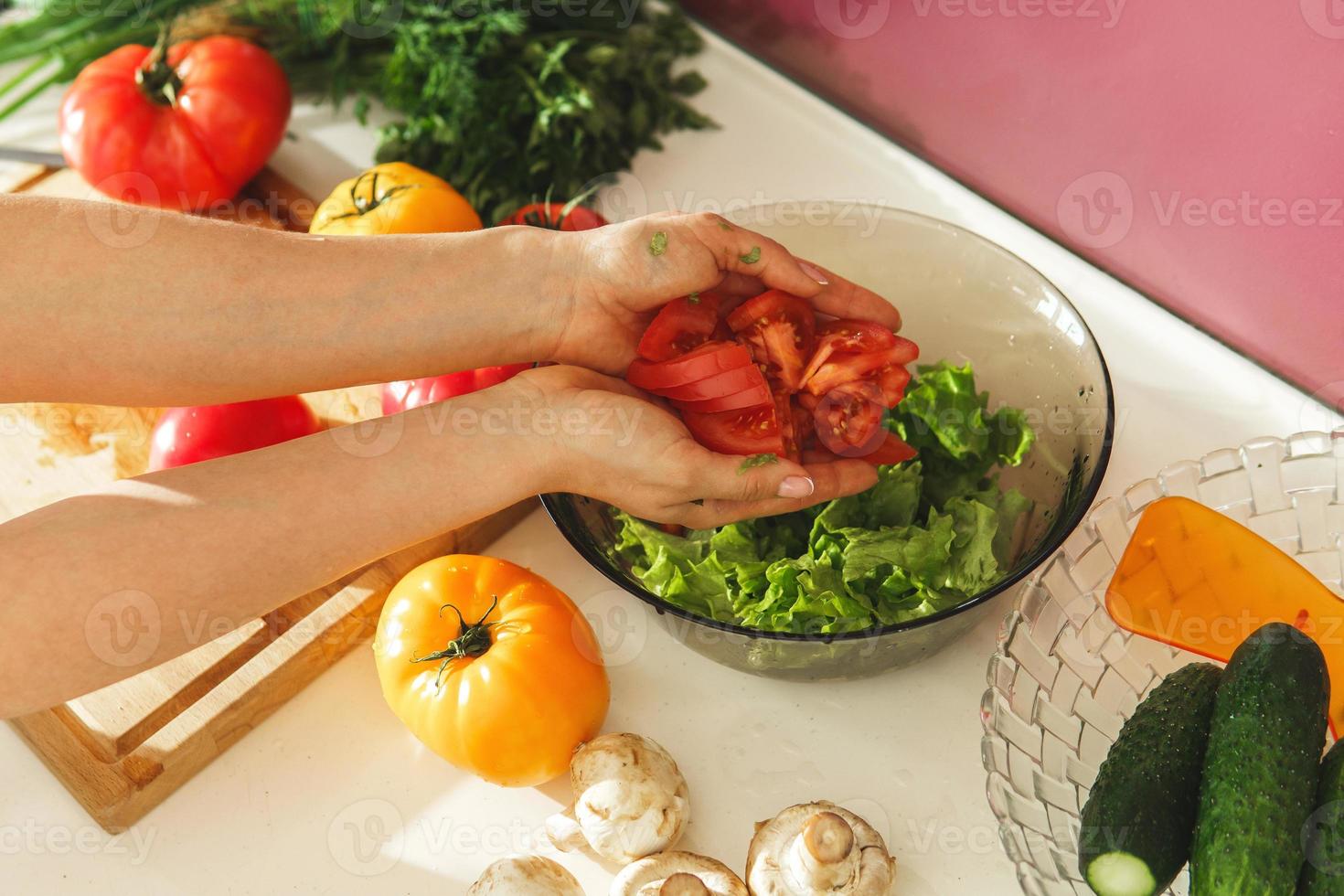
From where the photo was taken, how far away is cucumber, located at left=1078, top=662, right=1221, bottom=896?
778mm

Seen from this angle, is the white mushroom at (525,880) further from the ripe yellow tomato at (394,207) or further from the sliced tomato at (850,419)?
the ripe yellow tomato at (394,207)

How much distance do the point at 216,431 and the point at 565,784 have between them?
1.74 ft

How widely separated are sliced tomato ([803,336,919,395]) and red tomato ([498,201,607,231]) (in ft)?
1.35

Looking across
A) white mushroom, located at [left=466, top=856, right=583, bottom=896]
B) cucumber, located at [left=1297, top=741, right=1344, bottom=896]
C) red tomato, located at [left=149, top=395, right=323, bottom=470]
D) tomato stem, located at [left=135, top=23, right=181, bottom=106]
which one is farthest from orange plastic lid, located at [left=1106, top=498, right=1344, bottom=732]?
tomato stem, located at [left=135, top=23, right=181, bottom=106]

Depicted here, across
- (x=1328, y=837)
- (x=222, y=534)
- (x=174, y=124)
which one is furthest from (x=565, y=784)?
(x=174, y=124)

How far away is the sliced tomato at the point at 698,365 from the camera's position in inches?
39.8

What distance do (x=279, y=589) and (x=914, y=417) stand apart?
62 cm

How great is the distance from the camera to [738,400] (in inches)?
40.4

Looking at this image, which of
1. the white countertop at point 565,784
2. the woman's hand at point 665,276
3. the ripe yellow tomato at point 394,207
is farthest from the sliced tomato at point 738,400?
the ripe yellow tomato at point 394,207

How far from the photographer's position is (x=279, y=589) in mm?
931

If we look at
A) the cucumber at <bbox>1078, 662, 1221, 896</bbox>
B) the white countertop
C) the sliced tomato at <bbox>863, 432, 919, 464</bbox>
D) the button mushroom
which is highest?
the sliced tomato at <bbox>863, 432, 919, 464</bbox>

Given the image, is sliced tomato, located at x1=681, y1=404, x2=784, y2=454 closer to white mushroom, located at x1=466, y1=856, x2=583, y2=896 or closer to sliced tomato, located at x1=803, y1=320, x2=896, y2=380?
sliced tomato, located at x1=803, y1=320, x2=896, y2=380

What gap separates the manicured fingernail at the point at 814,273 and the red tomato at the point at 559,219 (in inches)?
13.5

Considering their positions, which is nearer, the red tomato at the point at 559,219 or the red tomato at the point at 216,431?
the red tomato at the point at 216,431
